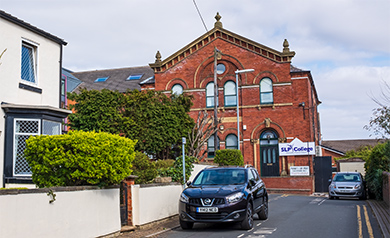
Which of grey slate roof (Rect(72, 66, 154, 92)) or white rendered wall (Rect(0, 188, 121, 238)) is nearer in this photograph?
white rendered wall (Rect(0, 188, 121, 238))

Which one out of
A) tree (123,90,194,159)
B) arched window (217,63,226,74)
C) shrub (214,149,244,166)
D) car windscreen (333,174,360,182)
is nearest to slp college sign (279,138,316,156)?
car windscreen (333,174,360,182)

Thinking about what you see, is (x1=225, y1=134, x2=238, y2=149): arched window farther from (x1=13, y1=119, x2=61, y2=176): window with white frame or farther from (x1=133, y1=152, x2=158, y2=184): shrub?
(x1=13, y1=119, x2=61, y2=176): window with white frame

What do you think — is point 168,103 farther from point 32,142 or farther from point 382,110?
point 32,142

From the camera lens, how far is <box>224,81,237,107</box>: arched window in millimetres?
34594

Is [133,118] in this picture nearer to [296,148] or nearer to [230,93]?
[230,93]

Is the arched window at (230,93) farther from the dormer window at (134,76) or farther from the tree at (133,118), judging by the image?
the dormer window at (134,76)

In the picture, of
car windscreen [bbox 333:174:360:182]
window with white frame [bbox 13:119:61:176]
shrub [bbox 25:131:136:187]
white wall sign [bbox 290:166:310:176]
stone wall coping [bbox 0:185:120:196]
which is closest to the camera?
stone wall coping [bbox 0:185:120:196]

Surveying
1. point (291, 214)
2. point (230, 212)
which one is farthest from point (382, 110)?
point (230, 212)

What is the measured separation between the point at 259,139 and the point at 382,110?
52.3 ft

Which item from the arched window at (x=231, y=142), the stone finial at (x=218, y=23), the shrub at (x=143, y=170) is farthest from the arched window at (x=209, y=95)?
the shrub at (x=143, y=170)

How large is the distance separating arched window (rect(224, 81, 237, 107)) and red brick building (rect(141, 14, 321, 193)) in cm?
8

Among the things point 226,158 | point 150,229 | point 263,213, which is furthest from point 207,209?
point 226,158

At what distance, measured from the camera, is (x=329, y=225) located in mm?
12719

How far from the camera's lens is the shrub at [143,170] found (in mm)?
15095
